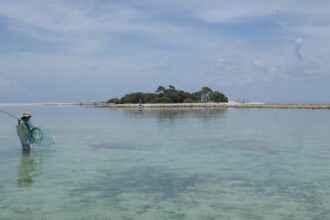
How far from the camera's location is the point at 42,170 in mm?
13469

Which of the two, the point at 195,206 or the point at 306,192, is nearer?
the point at 195,206

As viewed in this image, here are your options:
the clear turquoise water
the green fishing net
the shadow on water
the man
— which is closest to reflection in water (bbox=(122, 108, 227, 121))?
the green fishing net

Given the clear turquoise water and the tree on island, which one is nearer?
the clear turquoise water

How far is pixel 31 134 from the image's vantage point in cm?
1714

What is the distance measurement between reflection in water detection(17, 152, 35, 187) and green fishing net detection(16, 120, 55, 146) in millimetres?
656

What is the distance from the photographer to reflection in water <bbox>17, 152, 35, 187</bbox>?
11633 millimetres

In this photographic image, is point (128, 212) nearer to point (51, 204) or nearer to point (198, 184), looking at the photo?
point (51, 204)

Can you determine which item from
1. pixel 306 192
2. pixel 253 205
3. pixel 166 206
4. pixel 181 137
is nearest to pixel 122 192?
pixel 166 206

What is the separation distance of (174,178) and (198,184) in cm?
93

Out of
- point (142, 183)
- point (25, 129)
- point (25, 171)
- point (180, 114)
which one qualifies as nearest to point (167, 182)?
point (142, 183)

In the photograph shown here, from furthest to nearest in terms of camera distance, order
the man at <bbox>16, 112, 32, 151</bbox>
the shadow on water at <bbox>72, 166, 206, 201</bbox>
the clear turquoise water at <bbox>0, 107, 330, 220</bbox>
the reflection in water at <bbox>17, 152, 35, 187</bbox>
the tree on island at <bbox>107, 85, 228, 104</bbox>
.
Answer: the tree on island at <bbox>107, 85, 228, 104</bbox> → the man at <bbox>16, 112, 32, 151</bbox> → the reflection in water at <bbox>17, 152, 35, 187</bbox> → the shadow on water at <bbox>72, 166, 206, 201</bbox> → the clear turquoise water at <bbox>0, 107, 330, 220</bbox>

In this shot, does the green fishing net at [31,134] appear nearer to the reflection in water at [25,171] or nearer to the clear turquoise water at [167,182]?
the clear turquoise water at [167,182]

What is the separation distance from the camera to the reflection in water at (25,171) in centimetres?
1163

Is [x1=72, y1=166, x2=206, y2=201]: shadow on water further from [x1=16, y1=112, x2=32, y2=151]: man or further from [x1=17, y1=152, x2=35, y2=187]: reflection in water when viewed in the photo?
[x1=16, y1=112, x2=32, y2=151]: man
